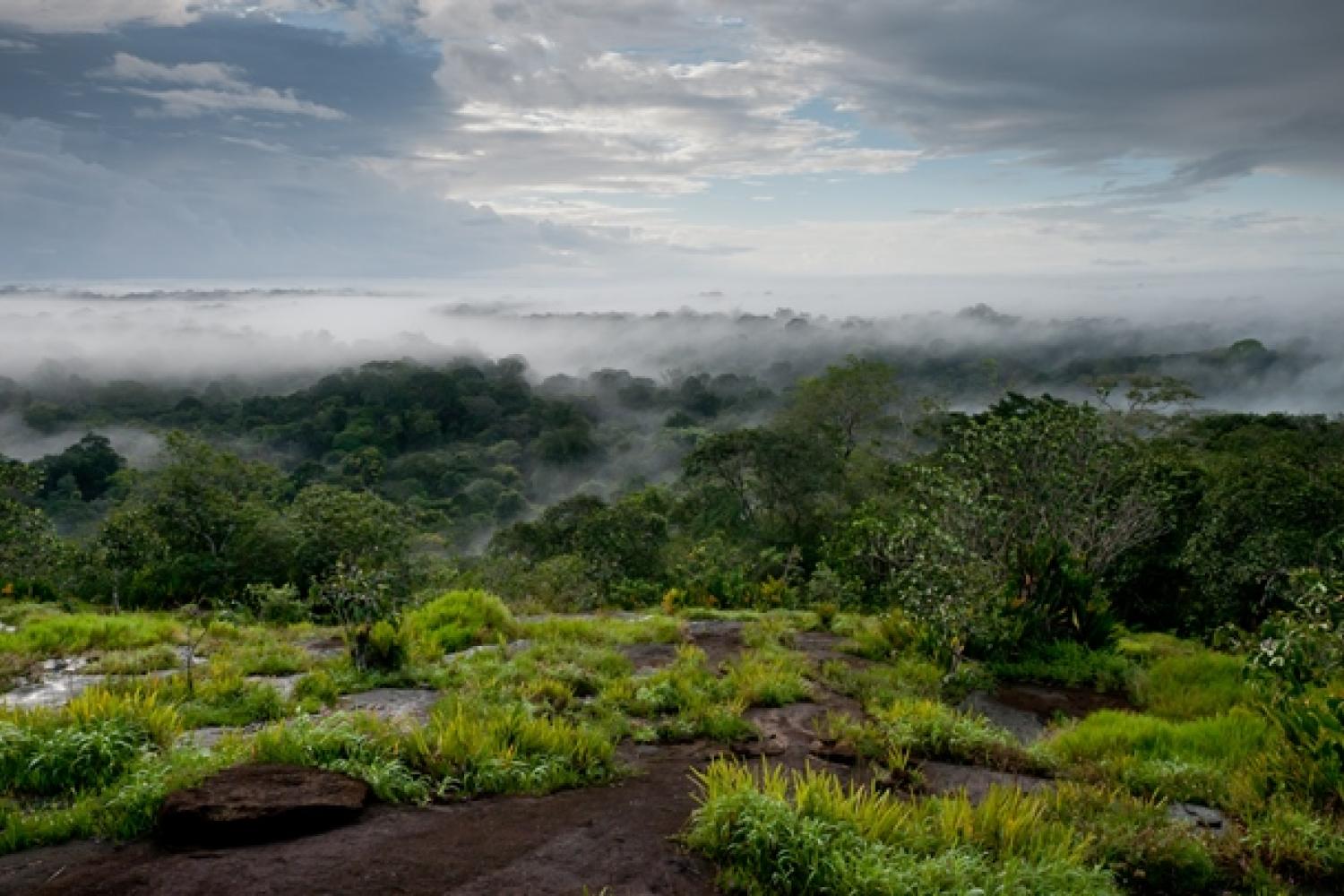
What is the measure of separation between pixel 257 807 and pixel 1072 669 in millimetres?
7840

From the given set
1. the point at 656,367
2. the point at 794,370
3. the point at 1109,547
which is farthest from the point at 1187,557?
the point at 656,367

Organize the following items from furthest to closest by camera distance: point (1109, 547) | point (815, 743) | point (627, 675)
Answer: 1. point (1109, 547)
2. point (627, 675)
3. point (815, 743)

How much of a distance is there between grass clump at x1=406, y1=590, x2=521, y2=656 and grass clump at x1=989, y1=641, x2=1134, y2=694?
17.6 ft

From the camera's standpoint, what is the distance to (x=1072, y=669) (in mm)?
9258

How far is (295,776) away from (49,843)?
119 centimetres

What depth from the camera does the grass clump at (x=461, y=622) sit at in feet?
31.2

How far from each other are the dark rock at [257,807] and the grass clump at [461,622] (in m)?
4.03

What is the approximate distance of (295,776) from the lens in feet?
16.8

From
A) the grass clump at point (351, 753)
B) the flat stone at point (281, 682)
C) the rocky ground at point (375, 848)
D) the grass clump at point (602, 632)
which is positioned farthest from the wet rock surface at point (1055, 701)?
the flat stone at point (281, 682)

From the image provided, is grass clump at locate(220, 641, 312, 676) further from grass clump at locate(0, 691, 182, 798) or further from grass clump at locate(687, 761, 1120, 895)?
grass clump at locate(687, 761, 1120, 895)

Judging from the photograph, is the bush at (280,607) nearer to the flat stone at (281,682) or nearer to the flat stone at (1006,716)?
the flat stone at (281,682)

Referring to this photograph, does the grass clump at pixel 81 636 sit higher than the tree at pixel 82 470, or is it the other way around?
the grass clump at pixel 81 636

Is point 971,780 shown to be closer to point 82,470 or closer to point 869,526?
point 869,526

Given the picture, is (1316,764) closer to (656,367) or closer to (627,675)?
(627,675)
